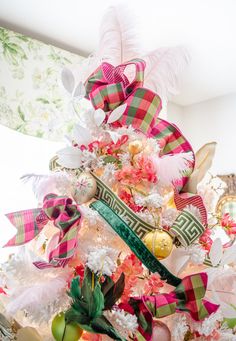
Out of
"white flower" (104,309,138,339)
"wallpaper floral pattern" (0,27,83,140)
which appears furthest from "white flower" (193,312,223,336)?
"wallpaper floral pattern" (0,27,83,140)

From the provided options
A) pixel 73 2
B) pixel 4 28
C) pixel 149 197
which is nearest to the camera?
pixel 149 197

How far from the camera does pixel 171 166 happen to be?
0.60 metres

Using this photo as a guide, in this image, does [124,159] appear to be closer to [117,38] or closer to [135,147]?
[135,147]

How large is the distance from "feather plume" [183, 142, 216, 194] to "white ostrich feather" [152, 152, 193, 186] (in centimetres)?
4

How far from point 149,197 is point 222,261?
154 mm

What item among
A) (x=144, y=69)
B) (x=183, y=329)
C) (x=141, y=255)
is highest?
(x=144, y=69)

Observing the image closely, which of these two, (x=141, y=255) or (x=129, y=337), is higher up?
(x=141, y=255)

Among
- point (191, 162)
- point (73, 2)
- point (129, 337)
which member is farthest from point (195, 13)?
point (129, 337)

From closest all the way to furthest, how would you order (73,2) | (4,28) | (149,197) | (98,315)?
1. (98,315)
2. (149,197)
3. (73,2)
4. (4,28)

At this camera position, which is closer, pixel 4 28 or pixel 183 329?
pixel 183 329

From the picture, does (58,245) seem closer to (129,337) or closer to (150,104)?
(129,337)

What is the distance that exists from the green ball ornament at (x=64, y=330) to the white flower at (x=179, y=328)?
0.48 feet

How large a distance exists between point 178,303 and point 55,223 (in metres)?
0.23

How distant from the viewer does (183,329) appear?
20.7 inches
